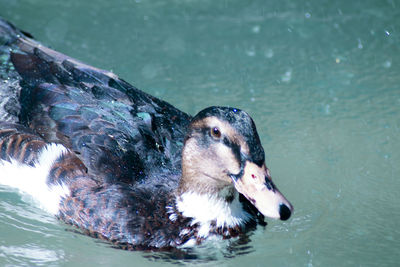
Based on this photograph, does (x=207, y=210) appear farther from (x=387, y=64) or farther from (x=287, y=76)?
(x=387, y=64)

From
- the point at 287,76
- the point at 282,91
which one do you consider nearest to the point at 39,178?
the point at 282,91

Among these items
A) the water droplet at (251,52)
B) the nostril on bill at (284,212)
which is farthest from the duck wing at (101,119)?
the water droplet at (251,52)

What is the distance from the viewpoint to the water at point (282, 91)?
3.68 meters

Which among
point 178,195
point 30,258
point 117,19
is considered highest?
point 117,19

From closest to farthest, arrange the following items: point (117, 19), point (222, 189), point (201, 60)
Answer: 1. point (222, 189)
2. point (201, 60)
3. point (117, 19)

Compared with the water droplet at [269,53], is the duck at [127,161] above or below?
below

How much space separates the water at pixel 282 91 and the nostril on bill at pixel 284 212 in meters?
0.59

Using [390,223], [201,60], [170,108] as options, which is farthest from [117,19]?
[390,223]

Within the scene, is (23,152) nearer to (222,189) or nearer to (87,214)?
(87,214)

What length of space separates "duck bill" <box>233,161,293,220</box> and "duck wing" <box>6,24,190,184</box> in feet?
2.58

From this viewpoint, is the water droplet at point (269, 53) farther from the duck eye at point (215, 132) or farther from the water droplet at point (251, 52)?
the duck eye at point (215, 132)

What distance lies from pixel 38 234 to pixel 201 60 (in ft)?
8.96

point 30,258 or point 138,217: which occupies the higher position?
point 138,217

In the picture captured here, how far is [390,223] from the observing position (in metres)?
3.87
